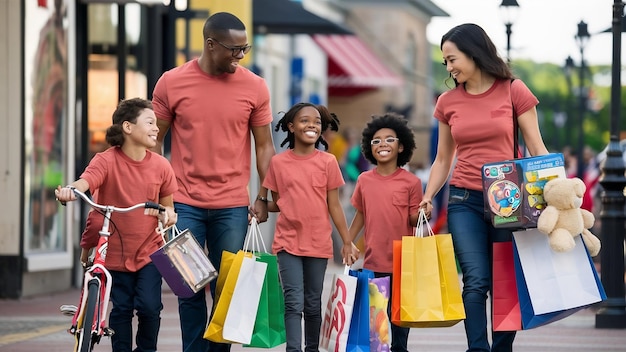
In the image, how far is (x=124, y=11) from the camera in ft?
53.3

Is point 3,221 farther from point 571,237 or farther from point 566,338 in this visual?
point 571,237

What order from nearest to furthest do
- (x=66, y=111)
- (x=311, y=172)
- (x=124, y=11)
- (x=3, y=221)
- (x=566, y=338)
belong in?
(x=311, y=172) < (x=566, y=338) < (x=3, y=221) < (x=66, y=111) < (x=124, y=11)

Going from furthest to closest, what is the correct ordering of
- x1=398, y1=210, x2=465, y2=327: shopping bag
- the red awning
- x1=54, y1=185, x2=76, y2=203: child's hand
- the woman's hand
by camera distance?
the red awning
the woman's hand
x1=398, y1=210, x2=465, y2=327: shopping bag
x1=54, y1=185, x2=76, y2=203: child's hand

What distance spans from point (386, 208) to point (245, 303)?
120 centimetres

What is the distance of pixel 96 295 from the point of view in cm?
718

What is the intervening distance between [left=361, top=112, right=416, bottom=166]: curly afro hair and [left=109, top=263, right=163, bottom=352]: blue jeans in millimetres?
1784

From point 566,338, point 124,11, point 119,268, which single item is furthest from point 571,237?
point 124,11

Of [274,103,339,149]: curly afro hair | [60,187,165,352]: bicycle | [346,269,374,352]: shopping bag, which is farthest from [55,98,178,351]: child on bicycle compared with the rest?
[346,269,374,352]: shopping bag

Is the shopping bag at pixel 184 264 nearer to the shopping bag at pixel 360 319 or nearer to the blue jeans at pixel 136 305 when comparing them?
the blue jeans at pixel 136 305

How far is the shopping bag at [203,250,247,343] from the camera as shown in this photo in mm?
7688

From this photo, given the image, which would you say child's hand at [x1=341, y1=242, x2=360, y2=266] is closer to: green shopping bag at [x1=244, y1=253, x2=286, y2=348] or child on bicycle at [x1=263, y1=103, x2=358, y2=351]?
child on bicycle at [x1=263, y1=103, x2=358, y2=351]

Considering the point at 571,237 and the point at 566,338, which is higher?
the point at 571,237

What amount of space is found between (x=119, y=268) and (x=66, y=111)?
24.5ft

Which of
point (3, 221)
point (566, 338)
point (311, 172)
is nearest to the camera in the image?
point (311, 172)
